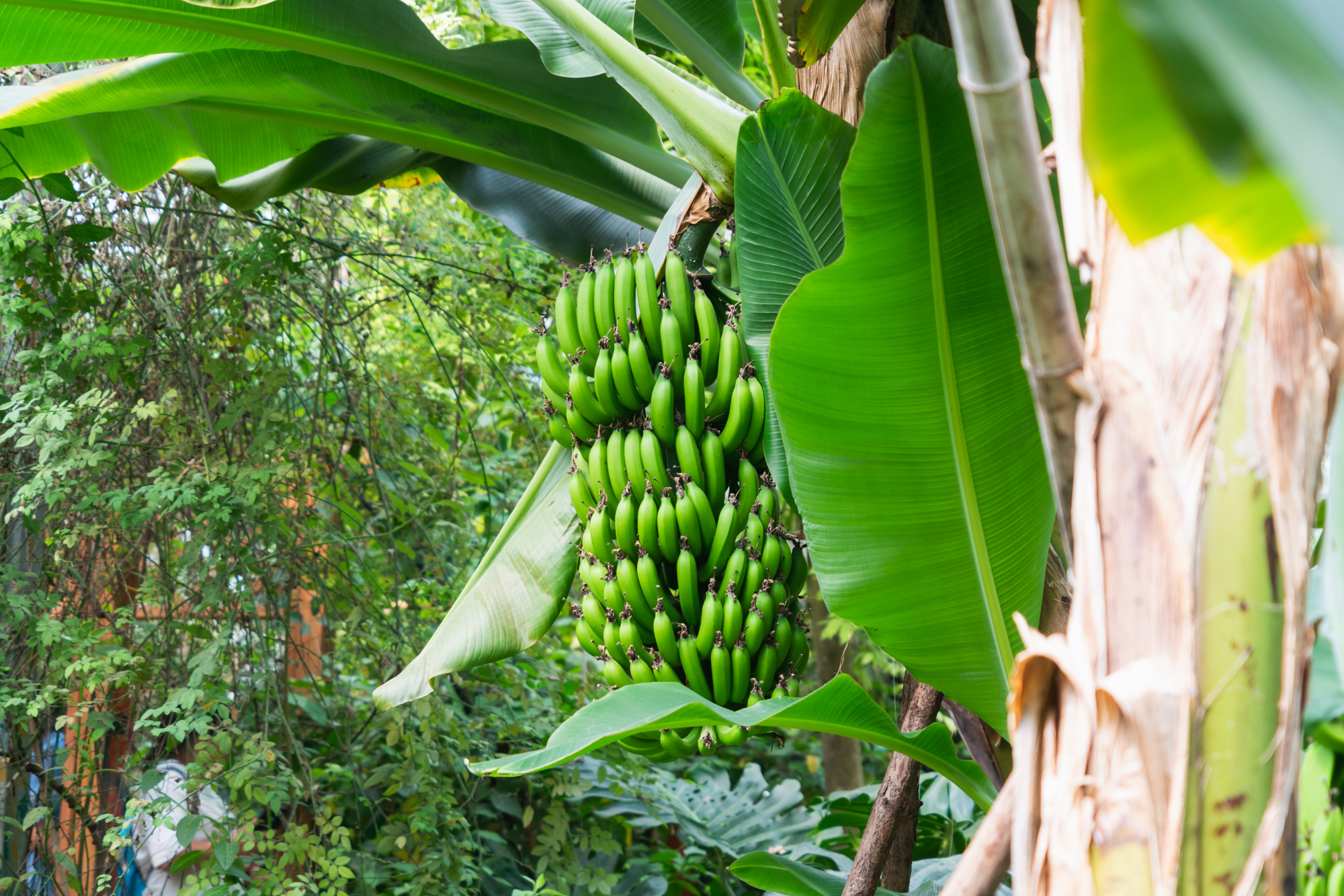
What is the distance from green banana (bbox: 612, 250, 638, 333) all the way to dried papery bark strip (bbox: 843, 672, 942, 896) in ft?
1.97

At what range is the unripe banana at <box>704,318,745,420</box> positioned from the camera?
3.74ft

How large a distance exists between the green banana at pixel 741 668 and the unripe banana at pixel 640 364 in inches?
14.0

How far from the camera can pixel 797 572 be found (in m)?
1.15

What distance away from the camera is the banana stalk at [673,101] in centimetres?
110

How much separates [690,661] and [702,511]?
19 cm

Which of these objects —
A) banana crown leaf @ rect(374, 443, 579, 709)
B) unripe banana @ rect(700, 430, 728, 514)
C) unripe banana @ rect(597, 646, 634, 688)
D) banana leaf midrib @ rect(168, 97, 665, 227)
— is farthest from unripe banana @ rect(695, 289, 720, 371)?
banana leaf midrib @ rect(168, 97, 665, 227)

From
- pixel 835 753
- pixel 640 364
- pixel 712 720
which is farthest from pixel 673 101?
pixel 835 753

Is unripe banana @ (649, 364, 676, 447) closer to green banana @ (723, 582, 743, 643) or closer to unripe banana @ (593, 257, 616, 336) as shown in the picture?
unripe banana @ (593, 257, 616, 336)

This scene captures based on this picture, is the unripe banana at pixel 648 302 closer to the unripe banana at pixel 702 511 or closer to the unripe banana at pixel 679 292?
the unripe banana at pixel 679 292

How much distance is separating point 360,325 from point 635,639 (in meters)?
1.39

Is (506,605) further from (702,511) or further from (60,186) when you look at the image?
(60,186)

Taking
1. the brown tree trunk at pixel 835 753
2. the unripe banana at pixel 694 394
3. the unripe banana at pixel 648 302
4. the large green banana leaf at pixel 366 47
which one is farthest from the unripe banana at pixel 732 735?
the brown tree trunk at pixel 835 753

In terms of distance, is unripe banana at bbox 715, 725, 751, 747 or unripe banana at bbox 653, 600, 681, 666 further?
unripe banana at bbox 653, 600, 681, 666

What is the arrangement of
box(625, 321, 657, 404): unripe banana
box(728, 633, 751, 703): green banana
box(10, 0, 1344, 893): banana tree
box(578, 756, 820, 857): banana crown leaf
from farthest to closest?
box(578, 756, 820, 857): banana crown leaf
box(625, 321, 657, 404): unripe banana
box(728, 633, 751, 703): green banana
box(10, 0, 1344, 893): banana tree
